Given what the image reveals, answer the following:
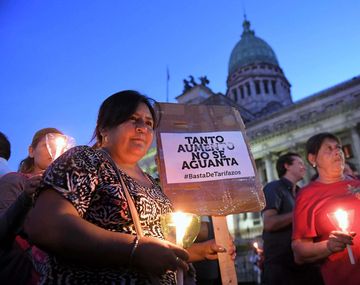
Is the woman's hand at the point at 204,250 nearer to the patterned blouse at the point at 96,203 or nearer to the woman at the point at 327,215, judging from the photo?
the patterned blouse at the point at 96,203

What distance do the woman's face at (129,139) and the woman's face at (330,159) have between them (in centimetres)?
215

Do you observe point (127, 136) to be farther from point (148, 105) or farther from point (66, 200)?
point (66, 200)

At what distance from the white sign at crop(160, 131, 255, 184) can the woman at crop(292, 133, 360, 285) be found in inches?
30.6

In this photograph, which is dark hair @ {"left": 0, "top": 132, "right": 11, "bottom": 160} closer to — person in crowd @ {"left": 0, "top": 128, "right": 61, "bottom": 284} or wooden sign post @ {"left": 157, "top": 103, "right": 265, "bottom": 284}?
person in crowd @ {"left": 0, "top": 128, "right": 61, "bottom": 284}

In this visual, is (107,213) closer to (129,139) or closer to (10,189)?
(129,139)

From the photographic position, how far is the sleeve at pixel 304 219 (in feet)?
9.78

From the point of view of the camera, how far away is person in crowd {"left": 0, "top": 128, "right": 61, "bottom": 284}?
2091 millimetres

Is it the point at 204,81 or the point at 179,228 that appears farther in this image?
the point at 204,81

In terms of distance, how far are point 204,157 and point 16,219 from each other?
1513 millimetres

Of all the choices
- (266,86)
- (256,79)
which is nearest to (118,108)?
(256,79)

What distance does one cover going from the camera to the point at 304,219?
9.98 feet

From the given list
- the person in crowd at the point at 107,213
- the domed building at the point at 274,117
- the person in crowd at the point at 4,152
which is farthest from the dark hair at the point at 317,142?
the domed building at the point at 274,117

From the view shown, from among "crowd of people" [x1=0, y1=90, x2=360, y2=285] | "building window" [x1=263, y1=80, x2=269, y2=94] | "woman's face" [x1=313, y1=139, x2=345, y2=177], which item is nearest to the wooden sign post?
"crowd of people" [x1=0, y1=90, x2=360, y2=285]

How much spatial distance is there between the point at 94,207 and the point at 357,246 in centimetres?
241
